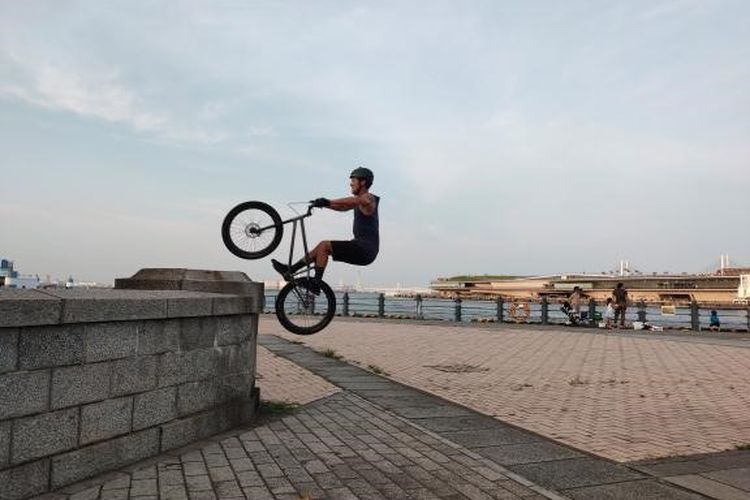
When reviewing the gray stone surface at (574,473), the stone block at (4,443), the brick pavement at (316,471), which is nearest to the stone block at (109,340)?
the stone block at (4,443)

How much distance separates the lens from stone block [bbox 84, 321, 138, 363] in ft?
15.5

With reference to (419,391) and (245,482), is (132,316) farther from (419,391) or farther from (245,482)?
(419,391)

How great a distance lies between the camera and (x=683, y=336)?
22.0m

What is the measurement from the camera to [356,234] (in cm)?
746

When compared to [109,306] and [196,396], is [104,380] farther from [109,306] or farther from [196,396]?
[196,396]

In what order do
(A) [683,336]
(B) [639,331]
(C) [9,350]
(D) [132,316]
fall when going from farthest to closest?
(B) [639,331] < (A) [683,336] < (D) [132,316] < (C) [9,350]

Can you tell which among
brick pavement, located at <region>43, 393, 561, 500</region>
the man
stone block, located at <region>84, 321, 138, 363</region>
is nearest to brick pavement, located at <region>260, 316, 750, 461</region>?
brick pavement, located at <region>43, 393, 561, 500</region>

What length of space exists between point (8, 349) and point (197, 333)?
207 cm

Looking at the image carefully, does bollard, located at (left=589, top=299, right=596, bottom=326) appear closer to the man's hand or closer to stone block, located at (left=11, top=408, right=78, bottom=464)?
the man's hand

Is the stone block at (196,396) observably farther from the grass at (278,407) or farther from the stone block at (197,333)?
the grass at (278,407)

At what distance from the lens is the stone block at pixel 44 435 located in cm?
410

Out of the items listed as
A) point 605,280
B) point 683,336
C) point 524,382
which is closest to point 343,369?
point 524,382

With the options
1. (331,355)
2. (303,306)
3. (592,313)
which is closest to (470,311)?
(592,313)

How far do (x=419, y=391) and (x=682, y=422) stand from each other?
3.72m
